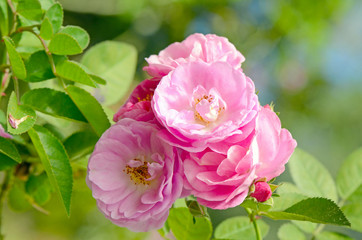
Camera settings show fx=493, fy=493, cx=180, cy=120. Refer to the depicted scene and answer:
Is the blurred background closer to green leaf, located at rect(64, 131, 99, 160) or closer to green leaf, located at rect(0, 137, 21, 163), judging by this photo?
green leaf, located at rect(64, 131, 99, 160)

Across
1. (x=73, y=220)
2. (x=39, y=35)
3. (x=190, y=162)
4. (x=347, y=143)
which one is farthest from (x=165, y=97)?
(x=347, y=143)

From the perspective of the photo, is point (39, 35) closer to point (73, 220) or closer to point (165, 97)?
point (165, 97)

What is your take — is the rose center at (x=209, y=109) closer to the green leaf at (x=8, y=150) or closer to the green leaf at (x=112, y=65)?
the green leaf at (x=8, y=150)

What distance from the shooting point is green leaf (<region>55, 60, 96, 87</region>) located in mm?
513

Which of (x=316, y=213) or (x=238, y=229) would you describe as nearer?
(x=316, y=213)

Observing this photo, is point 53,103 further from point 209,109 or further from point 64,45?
point 209,109

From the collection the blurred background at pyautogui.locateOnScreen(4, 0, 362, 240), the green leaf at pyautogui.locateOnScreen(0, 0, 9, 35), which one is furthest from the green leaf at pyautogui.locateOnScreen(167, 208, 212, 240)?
the blurred background at pyautogui.locateOnScreen(4, 0, 362, 240)

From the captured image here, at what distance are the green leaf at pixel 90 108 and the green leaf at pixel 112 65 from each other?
22 centimetres

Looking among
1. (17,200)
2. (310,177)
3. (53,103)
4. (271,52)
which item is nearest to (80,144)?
(53,103)

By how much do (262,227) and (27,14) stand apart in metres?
0.40

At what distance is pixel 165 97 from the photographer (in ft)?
1.55

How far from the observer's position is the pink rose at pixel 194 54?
51 cm

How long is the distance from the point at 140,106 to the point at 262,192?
145 millimetres

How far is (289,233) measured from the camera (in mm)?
648
